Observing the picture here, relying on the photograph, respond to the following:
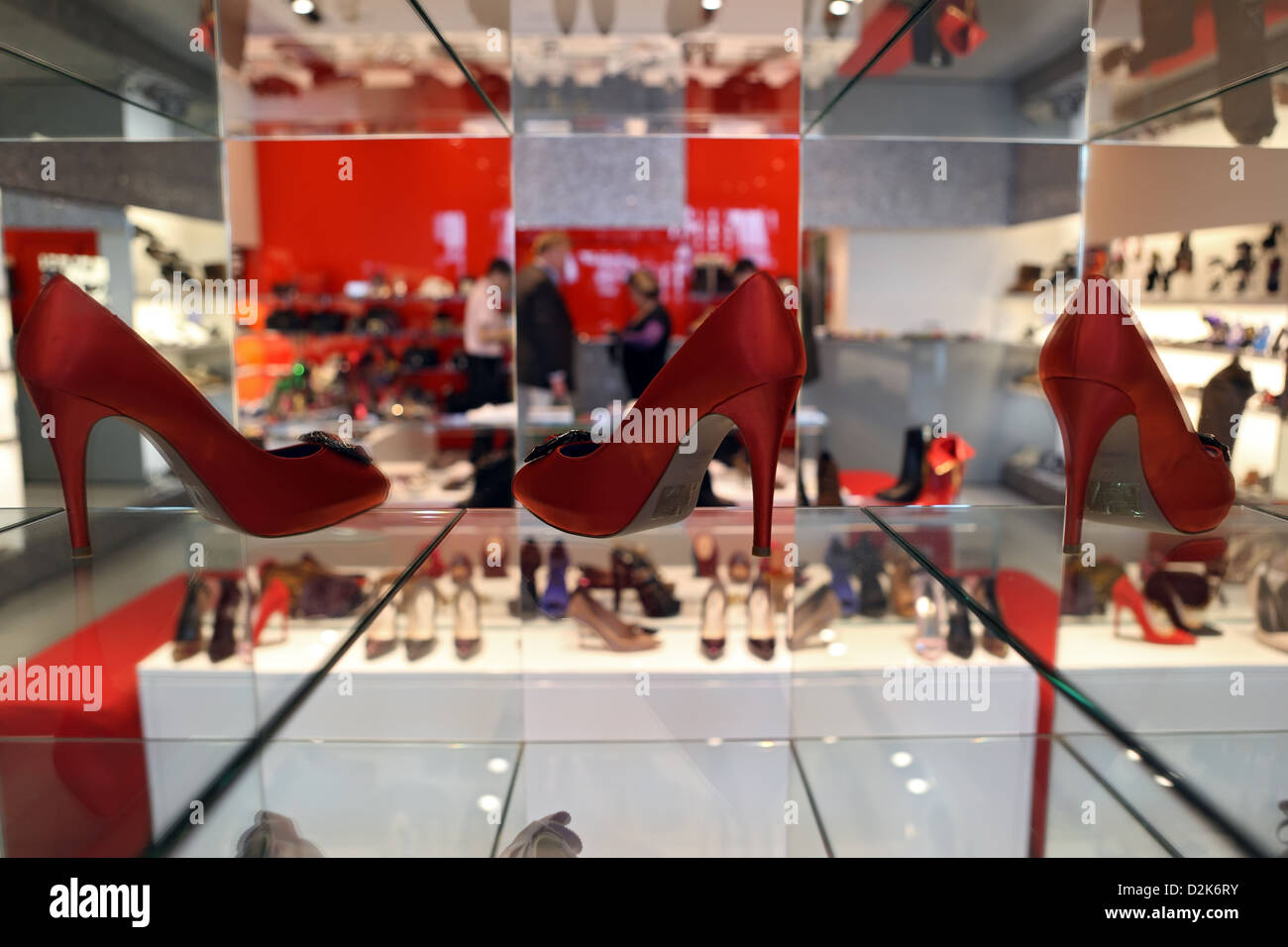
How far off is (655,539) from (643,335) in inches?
168

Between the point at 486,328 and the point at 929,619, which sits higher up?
the point at 486,328

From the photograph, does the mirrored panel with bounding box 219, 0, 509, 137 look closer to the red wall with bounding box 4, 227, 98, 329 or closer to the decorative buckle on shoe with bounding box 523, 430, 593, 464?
the red wall with bounding box 4, 227, 98, 329

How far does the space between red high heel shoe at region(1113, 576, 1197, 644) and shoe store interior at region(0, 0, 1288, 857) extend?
0.02 metres

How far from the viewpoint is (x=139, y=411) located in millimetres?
1590

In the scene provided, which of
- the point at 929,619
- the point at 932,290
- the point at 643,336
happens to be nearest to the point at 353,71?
the point at 643,336

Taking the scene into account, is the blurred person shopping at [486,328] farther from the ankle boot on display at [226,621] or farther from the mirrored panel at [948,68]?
the ankle boot on display at [226,621]

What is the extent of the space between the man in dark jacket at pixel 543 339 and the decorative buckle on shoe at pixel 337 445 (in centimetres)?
314

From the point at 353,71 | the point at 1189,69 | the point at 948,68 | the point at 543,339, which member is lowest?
the point at 543,339

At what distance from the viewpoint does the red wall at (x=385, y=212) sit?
6391 mm

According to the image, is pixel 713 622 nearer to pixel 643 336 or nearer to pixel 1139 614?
pixel 1139 614

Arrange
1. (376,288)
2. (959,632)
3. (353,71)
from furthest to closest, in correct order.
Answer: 1. (376,288)
2. (353,71)
3. (959,632)

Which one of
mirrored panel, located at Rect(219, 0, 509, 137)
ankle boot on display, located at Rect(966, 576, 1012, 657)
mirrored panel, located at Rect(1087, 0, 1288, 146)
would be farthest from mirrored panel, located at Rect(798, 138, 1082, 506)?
ankle boot on display, located at Rect(966, 576, 1012, 657)

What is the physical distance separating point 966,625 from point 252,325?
600 cm

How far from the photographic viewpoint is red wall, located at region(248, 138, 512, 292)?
21.0ft
